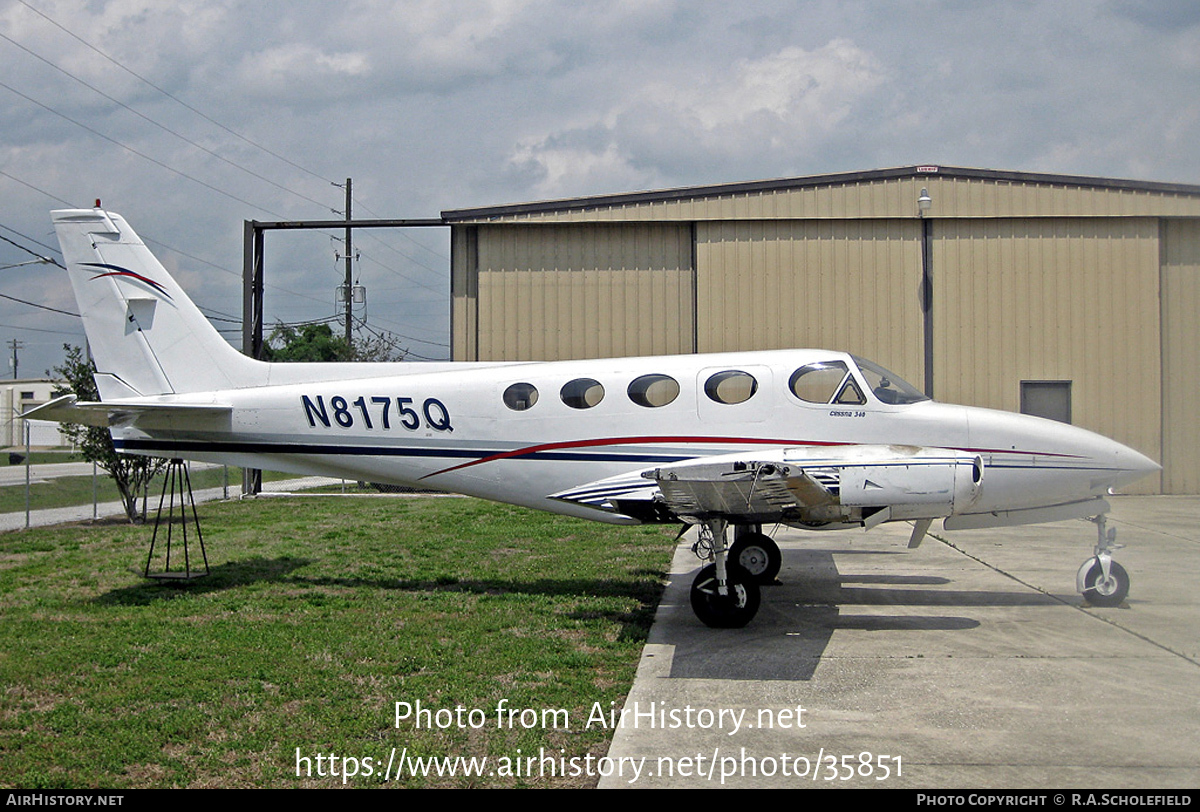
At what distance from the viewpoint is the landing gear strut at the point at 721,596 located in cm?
866

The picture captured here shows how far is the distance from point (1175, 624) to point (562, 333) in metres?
15.3

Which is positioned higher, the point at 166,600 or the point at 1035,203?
the point at 1035,203

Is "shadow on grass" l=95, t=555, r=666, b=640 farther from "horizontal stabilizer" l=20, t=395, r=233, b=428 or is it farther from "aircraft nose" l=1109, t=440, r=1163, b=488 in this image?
"aircraft nose" l=1109, t=440, r=1163, b=488

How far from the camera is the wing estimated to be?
7965 mm

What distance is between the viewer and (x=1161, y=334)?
70.2 ft

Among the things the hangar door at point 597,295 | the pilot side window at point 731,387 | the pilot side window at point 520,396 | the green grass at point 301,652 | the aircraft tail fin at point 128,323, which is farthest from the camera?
the hangar door at point 597,295

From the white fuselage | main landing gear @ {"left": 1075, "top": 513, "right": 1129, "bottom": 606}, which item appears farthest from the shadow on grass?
main landing gear @ {"left": 1075, "top": 513, "right": 1129, "bottom": 606}

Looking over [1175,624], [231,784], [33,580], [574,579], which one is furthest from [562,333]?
[231,784]

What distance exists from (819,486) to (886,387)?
1941mm

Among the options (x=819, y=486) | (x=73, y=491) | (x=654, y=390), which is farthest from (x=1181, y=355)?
(x=73, y=491)

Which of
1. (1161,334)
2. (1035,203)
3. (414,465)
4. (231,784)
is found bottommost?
(231,784)

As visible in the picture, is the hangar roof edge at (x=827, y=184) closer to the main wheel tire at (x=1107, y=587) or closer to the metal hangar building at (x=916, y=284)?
the metal hangar building at (x=916, y=284)

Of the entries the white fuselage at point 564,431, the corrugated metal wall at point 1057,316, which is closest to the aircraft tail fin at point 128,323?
the white fuselage at point 564,431

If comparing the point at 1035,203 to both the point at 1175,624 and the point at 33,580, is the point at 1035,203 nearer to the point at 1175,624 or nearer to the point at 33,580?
the point at 1175,624
